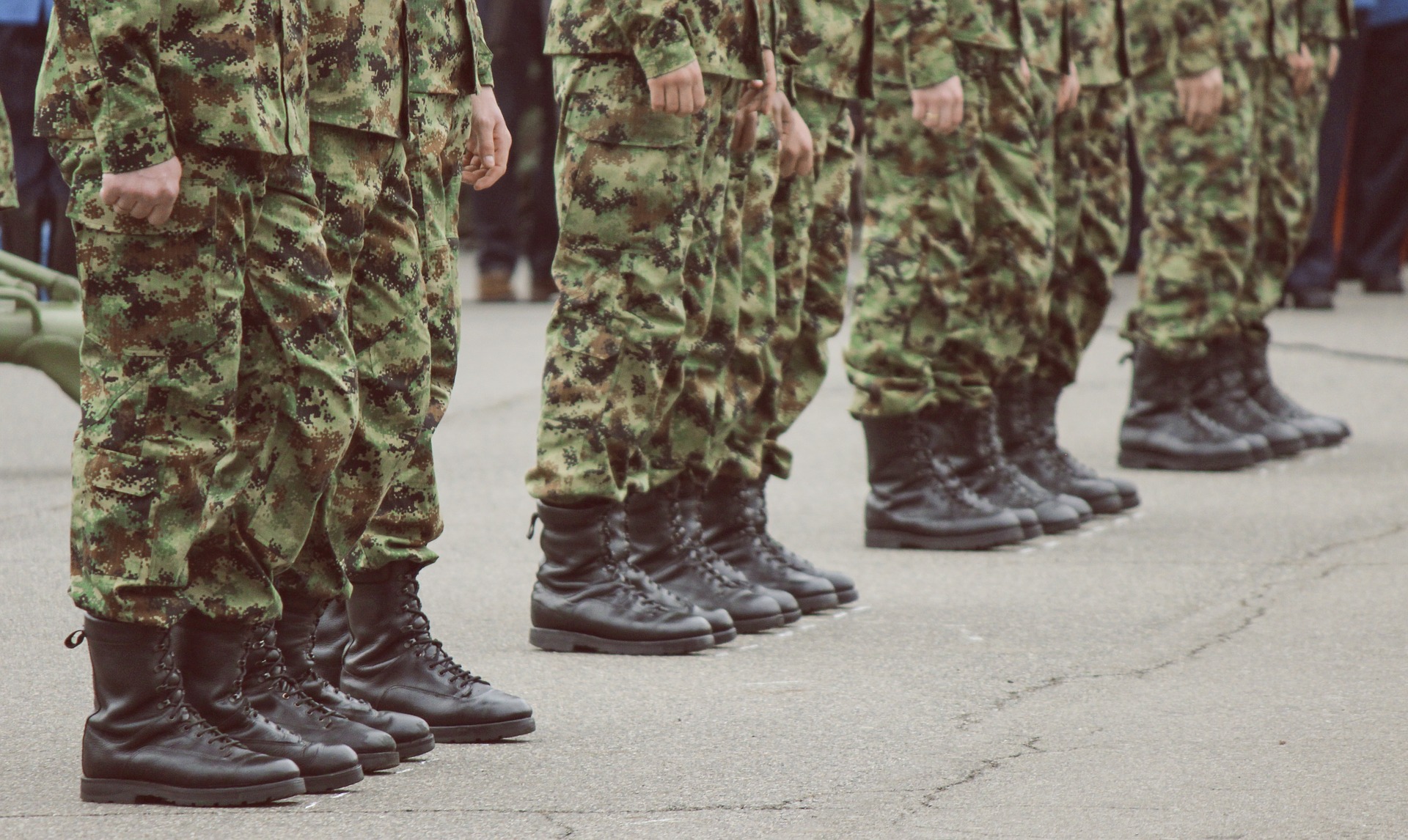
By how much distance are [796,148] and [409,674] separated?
1415 mm

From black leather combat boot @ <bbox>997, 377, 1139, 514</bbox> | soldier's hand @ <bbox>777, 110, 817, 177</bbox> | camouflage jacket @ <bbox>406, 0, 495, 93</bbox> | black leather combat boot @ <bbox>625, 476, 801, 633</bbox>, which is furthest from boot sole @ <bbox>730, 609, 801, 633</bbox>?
black leather combat boot @ <bbox>997, 377, 1139, 514</bbox>

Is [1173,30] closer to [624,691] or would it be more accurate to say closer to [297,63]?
[624,691]

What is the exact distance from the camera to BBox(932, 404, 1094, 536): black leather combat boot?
514cm

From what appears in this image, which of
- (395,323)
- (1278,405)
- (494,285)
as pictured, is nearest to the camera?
(395,323)

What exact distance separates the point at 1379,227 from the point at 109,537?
9.91m

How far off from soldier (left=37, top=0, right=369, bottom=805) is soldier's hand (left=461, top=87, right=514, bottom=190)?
0.55 metres

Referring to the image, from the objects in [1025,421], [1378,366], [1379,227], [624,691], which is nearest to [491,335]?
[1378,366]

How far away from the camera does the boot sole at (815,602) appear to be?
4207 mm

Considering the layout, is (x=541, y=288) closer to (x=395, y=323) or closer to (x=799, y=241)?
(x=799, y=241)

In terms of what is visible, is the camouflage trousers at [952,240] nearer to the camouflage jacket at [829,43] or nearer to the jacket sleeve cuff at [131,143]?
the camouflage jacket at [829,43]

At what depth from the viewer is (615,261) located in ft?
12.1

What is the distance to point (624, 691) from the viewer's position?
138 inches

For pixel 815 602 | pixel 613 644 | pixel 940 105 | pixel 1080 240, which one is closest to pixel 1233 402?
pixel 1080 240

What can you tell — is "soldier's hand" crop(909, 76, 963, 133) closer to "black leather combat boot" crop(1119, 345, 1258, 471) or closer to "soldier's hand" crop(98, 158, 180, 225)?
"black leather combat boot" crop(1119, 345, 1258, 471)
